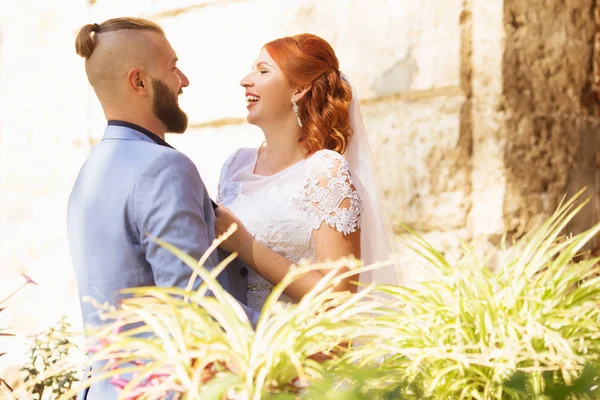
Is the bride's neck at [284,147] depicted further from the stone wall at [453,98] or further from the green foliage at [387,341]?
the green foliage at [387,341]

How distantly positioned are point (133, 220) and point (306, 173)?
117cm

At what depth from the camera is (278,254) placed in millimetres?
3043

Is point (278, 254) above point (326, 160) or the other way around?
the other way around

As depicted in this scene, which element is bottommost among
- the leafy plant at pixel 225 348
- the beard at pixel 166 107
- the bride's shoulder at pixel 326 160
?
the bride's shoulder at pixel 326 160

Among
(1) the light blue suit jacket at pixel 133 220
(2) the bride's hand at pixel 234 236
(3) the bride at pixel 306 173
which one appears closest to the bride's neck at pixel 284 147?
(3) the bride at pixel 306 173

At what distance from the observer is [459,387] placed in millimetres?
1569

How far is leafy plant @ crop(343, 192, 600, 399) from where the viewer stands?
154cm

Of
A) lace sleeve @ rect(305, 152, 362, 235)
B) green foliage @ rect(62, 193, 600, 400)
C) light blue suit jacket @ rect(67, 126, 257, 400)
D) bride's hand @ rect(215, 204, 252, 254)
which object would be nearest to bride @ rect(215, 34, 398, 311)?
lace sleeve @ rect(305, 152, 362, 235)

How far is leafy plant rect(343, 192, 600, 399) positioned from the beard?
3.67ft

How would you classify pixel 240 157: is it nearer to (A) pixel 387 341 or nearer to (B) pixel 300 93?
(B) pixel 300 93

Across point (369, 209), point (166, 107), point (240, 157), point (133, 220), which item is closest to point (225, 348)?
point (133, 220)

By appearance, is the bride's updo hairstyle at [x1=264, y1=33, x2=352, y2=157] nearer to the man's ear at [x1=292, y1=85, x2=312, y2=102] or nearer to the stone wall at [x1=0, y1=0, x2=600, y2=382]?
the man's ear at [x1=292, y1=85, x2=312, y2=102]

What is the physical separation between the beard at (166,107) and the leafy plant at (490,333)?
1119mm

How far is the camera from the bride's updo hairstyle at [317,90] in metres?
3.54
